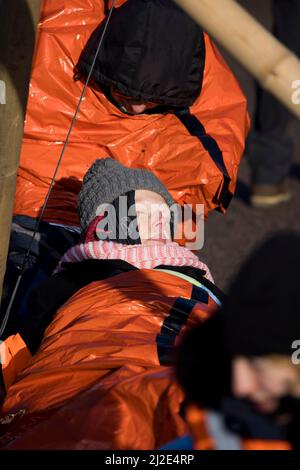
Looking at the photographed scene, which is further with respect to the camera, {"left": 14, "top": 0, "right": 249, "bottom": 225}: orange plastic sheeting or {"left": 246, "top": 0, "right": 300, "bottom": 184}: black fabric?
{"left": 246, "top": 0, "right": 300, "bottom": 184}: black fabric

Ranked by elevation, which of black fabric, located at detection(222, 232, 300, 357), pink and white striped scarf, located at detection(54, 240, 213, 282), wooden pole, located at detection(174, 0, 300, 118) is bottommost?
pink and white striped scarf, located at detection(54, 240, 213, 282)

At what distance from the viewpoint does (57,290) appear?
2.53m

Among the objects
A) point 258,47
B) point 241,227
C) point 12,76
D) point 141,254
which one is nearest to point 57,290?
point 141,254

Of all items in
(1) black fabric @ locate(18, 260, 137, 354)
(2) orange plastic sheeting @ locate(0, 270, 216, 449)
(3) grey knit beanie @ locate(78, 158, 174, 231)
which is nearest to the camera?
(2) orange plastic sheeting @ locate(0, 270, 216, 449)

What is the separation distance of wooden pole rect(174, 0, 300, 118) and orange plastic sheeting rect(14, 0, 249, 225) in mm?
1892

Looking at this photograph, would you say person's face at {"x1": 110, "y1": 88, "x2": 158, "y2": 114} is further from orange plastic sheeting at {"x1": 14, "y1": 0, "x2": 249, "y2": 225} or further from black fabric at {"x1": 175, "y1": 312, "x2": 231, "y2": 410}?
black fabric at {"x1": 175, "y1": 312, "x2": 231, "y2": 410}

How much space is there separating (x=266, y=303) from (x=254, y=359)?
3.1 inches

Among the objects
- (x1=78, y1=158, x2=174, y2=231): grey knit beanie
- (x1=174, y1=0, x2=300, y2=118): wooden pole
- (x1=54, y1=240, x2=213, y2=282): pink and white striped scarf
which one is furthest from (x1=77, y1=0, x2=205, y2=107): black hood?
(x1=174, y1=0, x2=300, y2=118): wooden pole

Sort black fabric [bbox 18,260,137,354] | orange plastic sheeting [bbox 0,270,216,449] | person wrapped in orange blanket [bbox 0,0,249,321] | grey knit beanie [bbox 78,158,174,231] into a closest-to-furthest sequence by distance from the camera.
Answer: orange plastic sheeting [bbox 0,270,216,449] < black fabric [bbox 18,260,137,354] < grey knit beanie [bbox 78,158,174,231] < person wrapped in orange blanket [bbox 0,0,249,321]

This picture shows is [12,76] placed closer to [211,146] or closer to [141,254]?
[141,254]

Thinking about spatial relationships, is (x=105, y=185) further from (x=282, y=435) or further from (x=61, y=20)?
(x=282, y=435)

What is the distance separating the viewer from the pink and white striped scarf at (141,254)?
250 cm

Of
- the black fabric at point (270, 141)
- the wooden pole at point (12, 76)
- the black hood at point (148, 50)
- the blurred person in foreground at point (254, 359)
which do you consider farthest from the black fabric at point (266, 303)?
the black fabric at point (270, 141)

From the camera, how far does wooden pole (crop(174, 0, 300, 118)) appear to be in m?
1.42
